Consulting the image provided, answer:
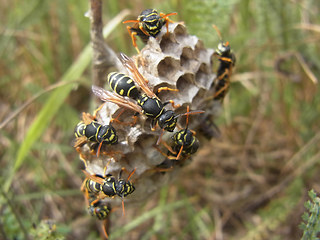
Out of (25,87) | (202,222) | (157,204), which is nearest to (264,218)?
(202,222)

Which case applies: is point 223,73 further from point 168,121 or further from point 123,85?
point 123,85

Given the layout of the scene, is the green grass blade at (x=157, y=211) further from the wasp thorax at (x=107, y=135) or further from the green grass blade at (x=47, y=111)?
the wasp thorax at (x=107, y=135)

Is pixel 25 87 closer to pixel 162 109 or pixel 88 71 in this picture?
pixel 88 71

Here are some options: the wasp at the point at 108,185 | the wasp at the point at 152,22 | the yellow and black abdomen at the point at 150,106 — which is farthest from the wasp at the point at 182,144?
the wasp at the point at 152,22

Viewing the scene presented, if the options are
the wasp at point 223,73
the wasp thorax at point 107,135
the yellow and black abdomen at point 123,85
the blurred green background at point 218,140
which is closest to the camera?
the wasp thorax at point 107,135

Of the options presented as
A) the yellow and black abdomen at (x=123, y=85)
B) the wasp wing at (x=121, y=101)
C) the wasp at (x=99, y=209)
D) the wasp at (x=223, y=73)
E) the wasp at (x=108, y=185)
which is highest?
the yellow and black abdomen at (x=123, y=85)

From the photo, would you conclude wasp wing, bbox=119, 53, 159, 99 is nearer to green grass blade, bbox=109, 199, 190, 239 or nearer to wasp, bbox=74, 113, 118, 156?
wasp, bbox=74, 113, 118, 156

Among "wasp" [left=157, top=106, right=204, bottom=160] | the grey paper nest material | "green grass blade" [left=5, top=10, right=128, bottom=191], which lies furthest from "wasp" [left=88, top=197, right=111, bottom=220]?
"green grass blade" [left=5, top=10, right=128, bottom=191]
